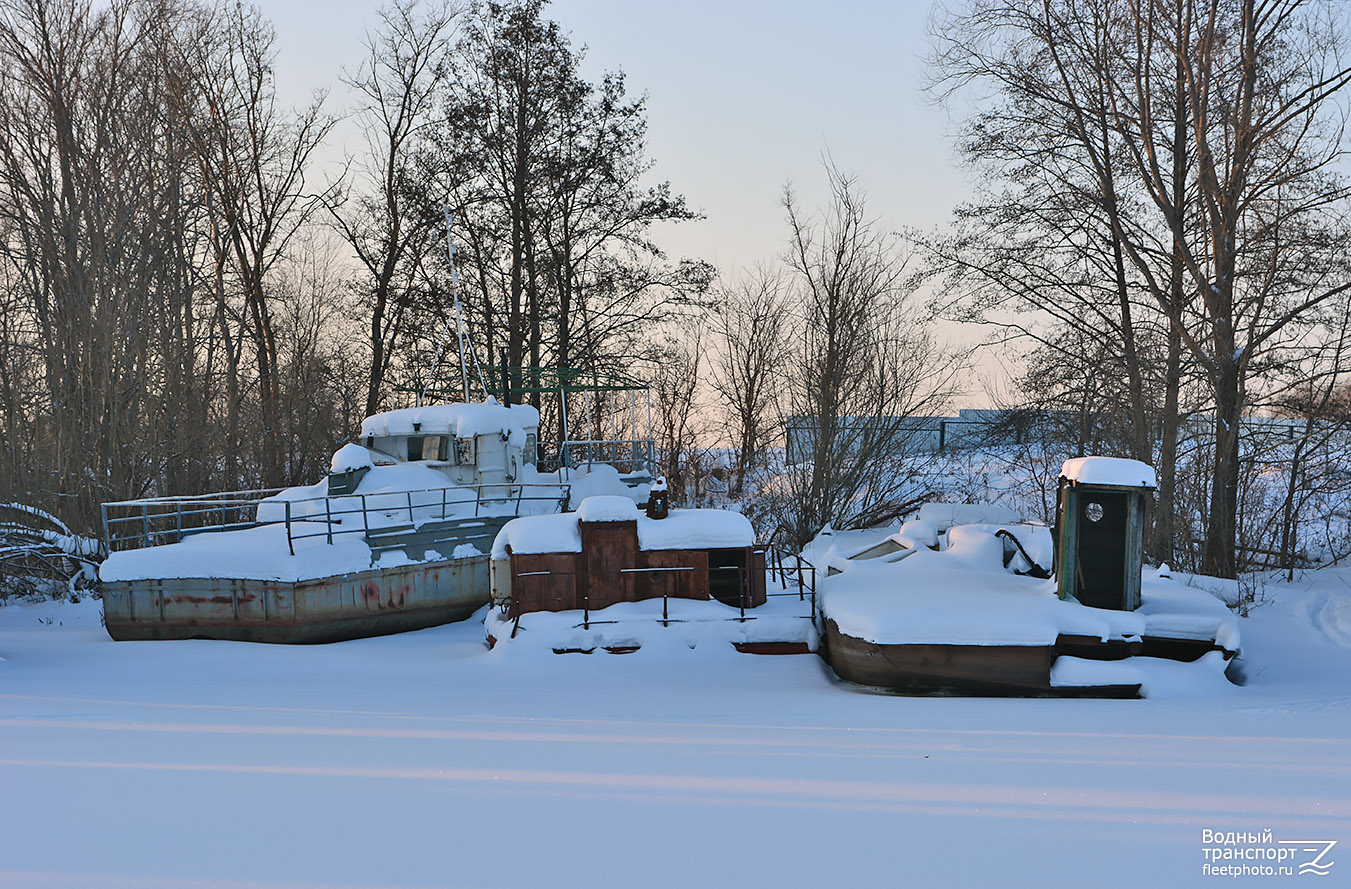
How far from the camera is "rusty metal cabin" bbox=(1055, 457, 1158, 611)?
34.5 ft

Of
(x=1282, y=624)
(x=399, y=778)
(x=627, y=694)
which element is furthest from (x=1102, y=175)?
(x=399, y=778)

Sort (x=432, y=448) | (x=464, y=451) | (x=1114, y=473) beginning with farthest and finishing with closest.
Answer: (x=432, y=448) < (x=464, y=451) < (x=1114, y=473)

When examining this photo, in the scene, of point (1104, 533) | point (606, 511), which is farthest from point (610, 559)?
point (1104, 533)

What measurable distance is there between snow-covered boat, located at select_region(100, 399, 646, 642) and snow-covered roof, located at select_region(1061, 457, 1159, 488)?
7.88 meters

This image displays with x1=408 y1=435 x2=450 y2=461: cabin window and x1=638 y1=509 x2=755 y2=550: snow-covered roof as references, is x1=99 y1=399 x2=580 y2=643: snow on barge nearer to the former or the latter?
x1=408 y1=435 x2=450 y2=461: cabin window

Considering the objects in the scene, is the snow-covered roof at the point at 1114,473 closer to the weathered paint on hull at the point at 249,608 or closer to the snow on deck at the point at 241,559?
the weathered paint on hull at the point at 249,608

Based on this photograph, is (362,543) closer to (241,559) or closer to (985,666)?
(241,559)

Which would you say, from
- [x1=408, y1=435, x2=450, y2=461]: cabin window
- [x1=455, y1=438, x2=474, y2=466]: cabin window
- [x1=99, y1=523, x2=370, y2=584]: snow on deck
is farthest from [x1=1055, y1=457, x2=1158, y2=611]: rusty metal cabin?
[x1=408, y1=435, x2=450, y2=461]: cabin window

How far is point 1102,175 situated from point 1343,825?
655 inches

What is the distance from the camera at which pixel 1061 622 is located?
10.0 meters

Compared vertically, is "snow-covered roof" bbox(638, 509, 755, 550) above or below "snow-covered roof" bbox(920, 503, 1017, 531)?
above

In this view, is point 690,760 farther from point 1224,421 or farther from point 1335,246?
point 1335,246

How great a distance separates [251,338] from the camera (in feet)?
85.4

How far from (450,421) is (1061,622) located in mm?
9747
